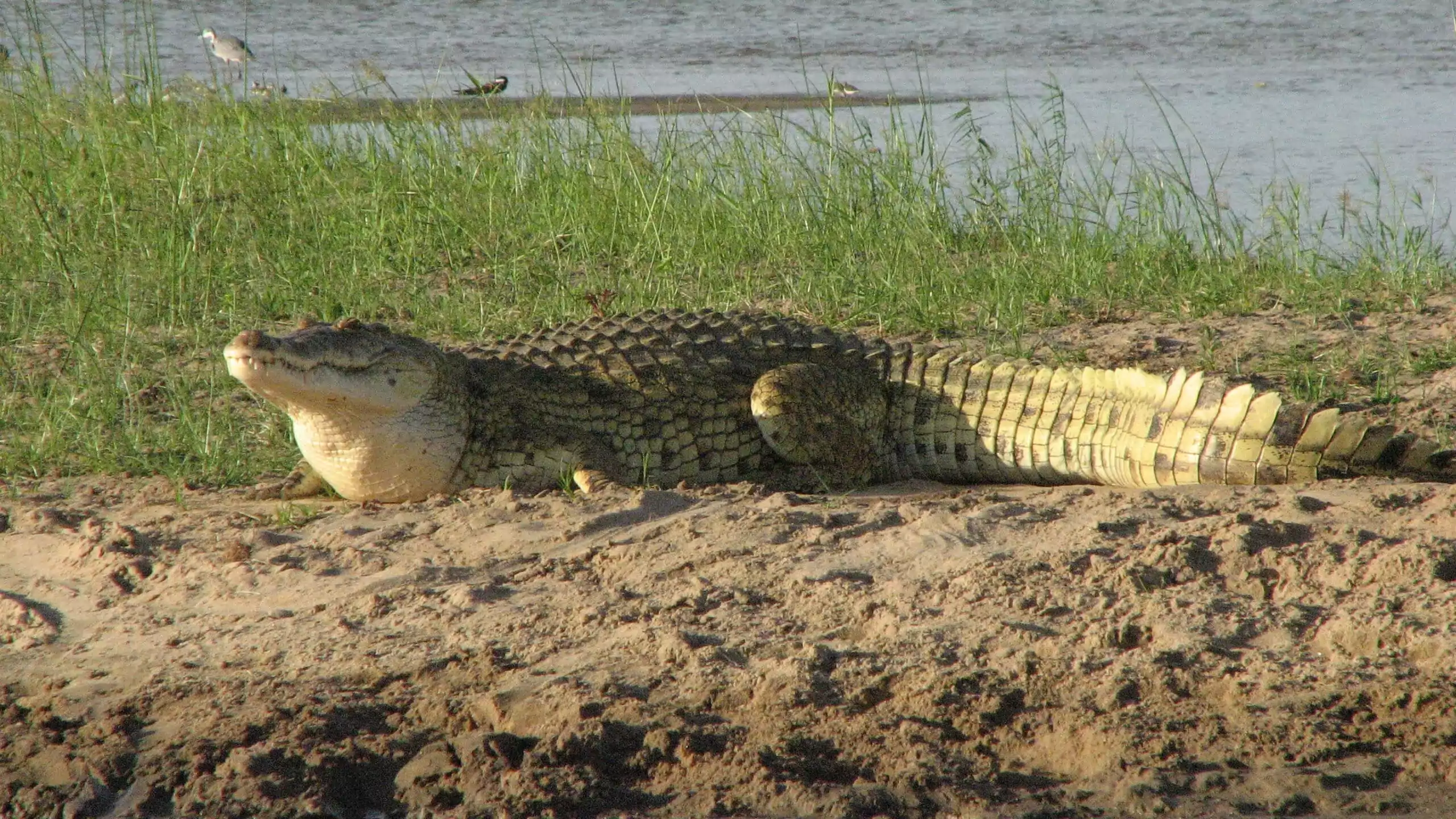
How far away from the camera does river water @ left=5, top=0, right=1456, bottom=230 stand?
1013 cm

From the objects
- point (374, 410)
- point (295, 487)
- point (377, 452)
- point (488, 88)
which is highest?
point (488, 88)

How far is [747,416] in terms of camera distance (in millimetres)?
4723

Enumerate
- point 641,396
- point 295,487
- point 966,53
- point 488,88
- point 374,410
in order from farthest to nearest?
point 966,53
point 488,88
point 641,396
point 295,487
point 374,410

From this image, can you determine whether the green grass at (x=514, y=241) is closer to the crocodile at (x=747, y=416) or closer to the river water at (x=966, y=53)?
the crocodile at (x=747, y=416)

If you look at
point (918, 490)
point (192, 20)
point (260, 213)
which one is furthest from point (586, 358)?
point (192, 20)

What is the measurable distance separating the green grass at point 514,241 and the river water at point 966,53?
5.81 feet

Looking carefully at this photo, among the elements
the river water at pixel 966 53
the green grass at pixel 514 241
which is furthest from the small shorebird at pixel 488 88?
the green grass at pixel 514 241

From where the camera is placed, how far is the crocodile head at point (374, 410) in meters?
→ 3.99

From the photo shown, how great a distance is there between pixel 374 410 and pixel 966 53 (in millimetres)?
11326

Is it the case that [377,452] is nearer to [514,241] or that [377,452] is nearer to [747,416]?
[747,416]

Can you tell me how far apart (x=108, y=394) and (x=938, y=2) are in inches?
535

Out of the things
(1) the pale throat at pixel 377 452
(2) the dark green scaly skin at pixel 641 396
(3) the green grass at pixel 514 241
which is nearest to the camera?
(1) the pale throat at pixel 377 452

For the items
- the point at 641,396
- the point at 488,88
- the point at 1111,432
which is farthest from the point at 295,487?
the point at 488,88

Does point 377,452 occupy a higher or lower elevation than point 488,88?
lower
